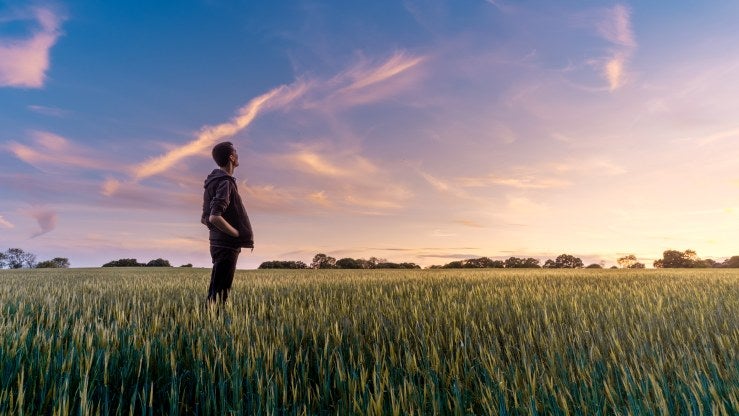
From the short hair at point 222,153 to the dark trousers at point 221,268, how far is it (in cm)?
105

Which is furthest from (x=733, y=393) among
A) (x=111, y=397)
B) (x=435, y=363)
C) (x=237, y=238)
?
(x=237, y=238)

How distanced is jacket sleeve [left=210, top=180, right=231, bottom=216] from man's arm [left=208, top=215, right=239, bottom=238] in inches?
2.1

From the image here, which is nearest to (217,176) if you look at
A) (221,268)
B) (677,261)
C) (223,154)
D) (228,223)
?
(223,154)

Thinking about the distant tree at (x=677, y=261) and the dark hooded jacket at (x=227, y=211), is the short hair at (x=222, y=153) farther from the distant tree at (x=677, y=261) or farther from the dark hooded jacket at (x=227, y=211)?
the distant tree at (x=677, y=261)

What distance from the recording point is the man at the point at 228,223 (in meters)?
4.91

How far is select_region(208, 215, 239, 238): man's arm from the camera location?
4.52m

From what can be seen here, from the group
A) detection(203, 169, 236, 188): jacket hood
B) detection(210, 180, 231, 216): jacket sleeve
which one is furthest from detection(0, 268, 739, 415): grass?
detection(203, 169, 236, 188): jacket hood

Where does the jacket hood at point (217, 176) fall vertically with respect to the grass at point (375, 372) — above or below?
above

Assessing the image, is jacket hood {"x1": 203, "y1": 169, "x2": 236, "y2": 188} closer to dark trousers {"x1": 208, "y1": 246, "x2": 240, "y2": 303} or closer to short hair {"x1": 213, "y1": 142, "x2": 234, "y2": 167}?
short hair {"x1": 213, "y1": 142, "x2": 234, "y2": 167}

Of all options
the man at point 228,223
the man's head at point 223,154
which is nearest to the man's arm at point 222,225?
the man at point 228,223

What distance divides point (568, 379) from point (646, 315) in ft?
8.24

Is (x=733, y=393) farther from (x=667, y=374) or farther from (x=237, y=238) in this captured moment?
(x=237, y=238)

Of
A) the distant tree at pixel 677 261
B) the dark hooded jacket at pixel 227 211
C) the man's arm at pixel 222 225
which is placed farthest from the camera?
the distant tree at pixel 677 261

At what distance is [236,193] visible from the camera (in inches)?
200
